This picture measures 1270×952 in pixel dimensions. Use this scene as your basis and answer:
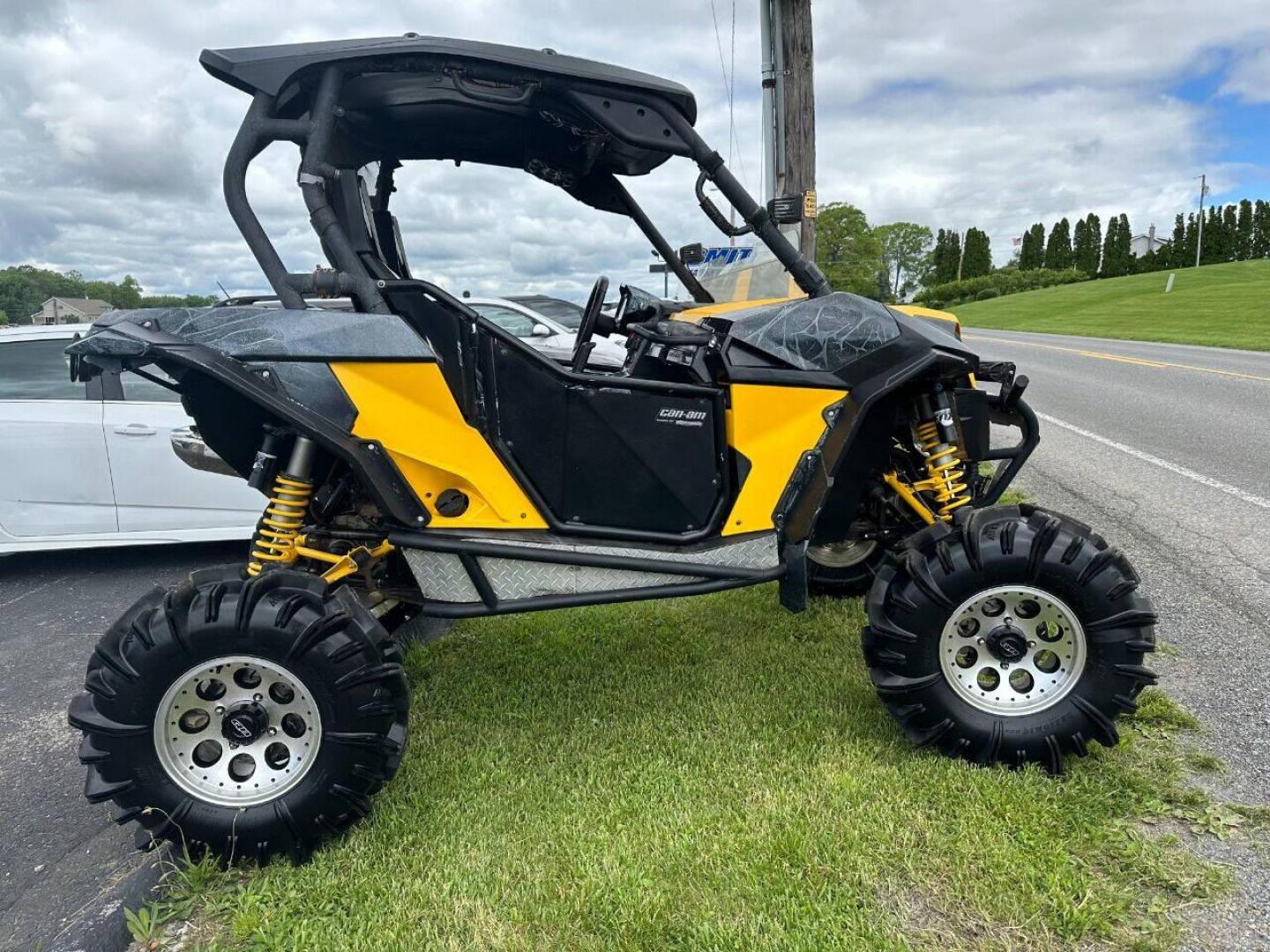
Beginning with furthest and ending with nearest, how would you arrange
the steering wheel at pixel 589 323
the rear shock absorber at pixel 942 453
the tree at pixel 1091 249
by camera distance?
1. the tree at pixel 1091 249
2. the steering wheel at pixel 589 323
3. the rear shock absorber at pixel 942 453

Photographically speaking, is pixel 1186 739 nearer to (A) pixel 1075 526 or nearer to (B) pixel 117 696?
(A) pixel 1075 526

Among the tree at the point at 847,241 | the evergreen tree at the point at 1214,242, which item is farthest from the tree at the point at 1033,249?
the tree at the point at 847,241

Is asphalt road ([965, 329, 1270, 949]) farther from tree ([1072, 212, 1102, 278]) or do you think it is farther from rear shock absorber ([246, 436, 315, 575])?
tree ([1072, 212, 1102, 278])

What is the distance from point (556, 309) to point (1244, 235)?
244 ft

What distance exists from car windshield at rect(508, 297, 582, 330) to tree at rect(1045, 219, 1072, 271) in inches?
3025

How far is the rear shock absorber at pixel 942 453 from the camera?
130 inches

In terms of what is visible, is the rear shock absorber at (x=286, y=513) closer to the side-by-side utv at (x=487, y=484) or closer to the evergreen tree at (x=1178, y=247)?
the side-by-side utv at (x=487, y=484)

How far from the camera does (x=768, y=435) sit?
322 cm

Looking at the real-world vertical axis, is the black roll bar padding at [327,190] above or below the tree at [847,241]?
below

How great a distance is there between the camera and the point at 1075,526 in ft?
10.0

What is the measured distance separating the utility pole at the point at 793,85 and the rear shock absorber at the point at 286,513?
5350 millimetres

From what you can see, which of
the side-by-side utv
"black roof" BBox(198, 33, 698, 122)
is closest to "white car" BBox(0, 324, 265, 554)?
the side-by-side utv

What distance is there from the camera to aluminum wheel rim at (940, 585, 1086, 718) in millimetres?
3014

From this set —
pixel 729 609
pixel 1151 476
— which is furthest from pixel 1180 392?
pixel 729 609
